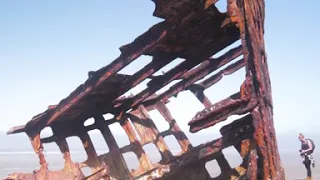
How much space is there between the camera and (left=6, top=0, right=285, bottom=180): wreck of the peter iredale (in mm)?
3445

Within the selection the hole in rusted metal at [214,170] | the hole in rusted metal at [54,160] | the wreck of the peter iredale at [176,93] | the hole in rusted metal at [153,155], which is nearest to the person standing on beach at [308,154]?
the wreck of the peter iredale at [176,93]

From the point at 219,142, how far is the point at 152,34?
6.25 ft

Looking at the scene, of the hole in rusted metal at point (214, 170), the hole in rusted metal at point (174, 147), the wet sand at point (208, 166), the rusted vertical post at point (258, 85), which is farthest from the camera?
the hole in rusted metal at point (174, 147)

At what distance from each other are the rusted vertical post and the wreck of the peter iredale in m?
0.01

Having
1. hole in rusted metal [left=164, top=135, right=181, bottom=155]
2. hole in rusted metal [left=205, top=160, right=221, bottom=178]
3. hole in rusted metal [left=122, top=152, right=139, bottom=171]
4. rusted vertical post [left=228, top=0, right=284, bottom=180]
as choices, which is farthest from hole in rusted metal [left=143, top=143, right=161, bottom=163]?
Answer: rusted vertical post [left=228, top=0, right=284, bottom=180]

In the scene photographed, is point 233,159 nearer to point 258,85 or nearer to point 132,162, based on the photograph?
point 132,162

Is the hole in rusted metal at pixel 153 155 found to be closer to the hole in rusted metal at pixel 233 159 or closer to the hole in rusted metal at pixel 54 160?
the hole in rusted metal at pixel 233 159

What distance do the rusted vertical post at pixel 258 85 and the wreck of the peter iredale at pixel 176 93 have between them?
0.01 meters

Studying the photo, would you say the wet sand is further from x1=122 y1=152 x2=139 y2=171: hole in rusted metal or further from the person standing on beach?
the person standing on beach

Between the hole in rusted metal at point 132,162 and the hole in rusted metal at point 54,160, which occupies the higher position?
the hole in rusted metal at point 54,160

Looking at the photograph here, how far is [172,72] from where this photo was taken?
202 inches

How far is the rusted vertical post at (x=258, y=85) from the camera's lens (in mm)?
3383

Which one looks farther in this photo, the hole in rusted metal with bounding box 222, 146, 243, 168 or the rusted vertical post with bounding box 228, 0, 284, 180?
the hole in rusted metal with bounding box 222, 146, 243, 168

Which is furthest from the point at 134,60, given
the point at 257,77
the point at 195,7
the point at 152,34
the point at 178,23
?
the point at 257,77
